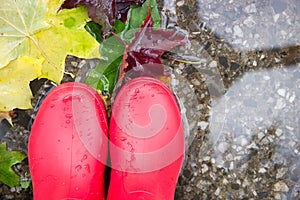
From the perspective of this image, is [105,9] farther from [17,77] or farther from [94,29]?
[17,77]

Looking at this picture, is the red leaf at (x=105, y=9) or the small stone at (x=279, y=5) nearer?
the red leaf at (x=105, y=9)

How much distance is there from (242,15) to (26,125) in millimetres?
731

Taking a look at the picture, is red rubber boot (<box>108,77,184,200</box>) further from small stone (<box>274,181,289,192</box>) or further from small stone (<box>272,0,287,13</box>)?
small stone (<box>272,0,287,13</box>)

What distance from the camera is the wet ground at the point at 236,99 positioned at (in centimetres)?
150

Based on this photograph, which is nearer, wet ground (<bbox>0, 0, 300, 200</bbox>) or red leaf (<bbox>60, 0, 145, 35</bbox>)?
red leaf (<bbox>60, 0, 145, 35</bbox>)

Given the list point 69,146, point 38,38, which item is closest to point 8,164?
point 69,146

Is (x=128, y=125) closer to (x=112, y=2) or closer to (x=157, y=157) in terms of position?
(x=157, y=157)

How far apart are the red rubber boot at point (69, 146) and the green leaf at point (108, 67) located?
9cm

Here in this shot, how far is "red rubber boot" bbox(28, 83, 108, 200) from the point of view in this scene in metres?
1.32

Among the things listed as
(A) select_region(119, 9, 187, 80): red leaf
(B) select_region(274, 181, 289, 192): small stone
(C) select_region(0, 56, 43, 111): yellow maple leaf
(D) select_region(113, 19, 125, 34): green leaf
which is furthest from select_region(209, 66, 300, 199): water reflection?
(C) select_region(0, 56, 43, 111): yellow maple leaf

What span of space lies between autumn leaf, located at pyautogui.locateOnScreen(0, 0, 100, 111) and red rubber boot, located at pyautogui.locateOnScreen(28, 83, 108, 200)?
10 cm

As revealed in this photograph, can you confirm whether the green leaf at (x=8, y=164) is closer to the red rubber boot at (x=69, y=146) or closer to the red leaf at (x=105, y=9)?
the red rubber boot at (x=69, y=146)

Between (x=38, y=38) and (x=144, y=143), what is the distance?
403 millimetres

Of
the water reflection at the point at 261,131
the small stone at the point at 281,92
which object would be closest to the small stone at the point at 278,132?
the water reflection at the point at 261,131
